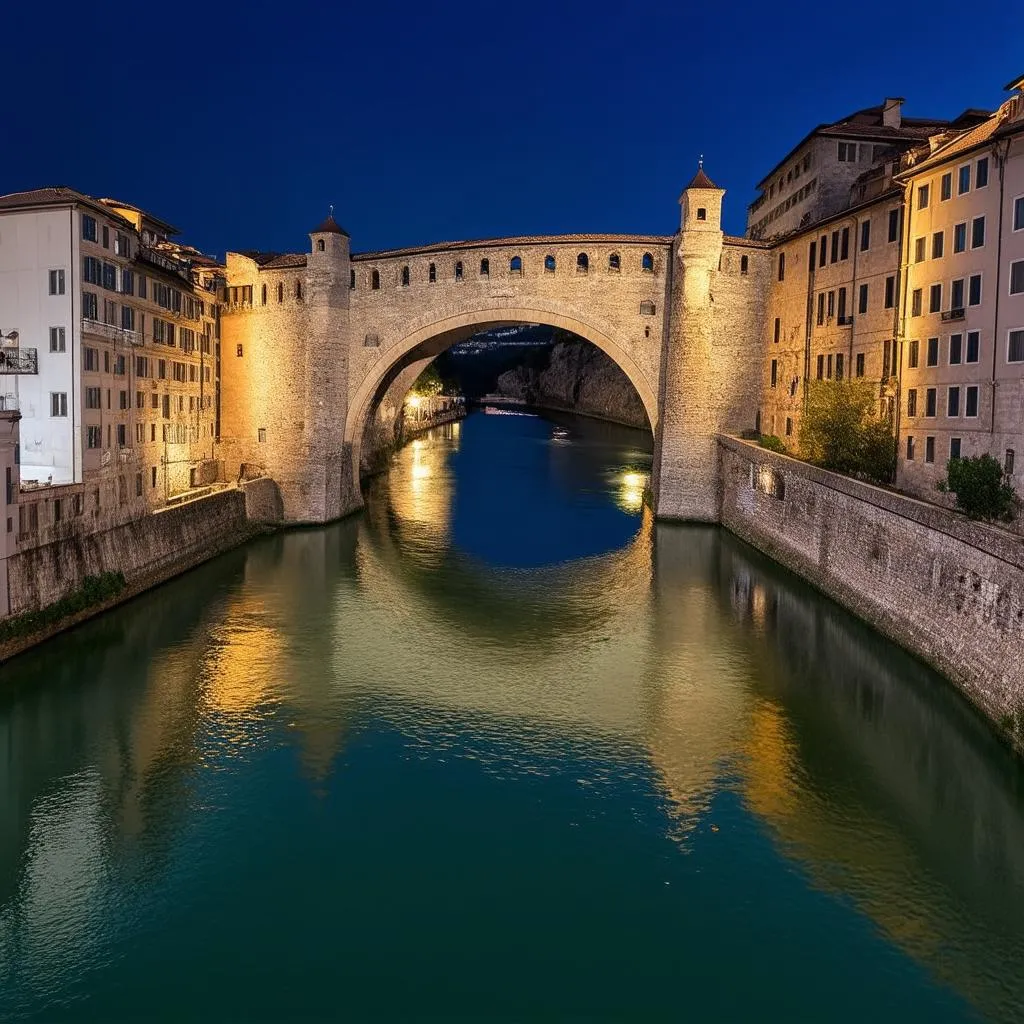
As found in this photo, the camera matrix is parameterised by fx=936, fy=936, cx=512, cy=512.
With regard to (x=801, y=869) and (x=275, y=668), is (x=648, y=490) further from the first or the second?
(x=801, y=869)

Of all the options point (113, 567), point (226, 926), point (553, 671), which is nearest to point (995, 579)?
point (553, 671)

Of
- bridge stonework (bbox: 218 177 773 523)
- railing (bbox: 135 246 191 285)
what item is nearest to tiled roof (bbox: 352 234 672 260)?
bridge stonework (bbox: 218 177 773 523)

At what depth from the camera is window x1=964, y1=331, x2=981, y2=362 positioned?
64.9 feet

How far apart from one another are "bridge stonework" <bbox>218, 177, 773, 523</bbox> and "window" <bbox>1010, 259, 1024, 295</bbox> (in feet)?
41.7

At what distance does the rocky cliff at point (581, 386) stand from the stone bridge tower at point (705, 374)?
50863mm

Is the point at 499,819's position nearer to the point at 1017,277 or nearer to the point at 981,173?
the point at 1017,277

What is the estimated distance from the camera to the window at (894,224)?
24.0 meters

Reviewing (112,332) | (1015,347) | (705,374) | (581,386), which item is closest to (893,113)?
(705,374)

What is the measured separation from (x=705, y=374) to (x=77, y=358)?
1905 cm

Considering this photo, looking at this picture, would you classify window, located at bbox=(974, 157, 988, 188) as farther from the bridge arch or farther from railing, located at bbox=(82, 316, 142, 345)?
railing, located at bbox=(82, 316, 142, 345)

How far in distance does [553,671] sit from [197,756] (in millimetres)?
6837

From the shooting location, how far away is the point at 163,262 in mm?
26250

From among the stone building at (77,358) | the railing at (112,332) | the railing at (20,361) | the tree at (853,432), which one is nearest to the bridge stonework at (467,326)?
the stone building at (77,358)

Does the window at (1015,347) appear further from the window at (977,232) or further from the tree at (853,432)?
the tree at (853,432)
